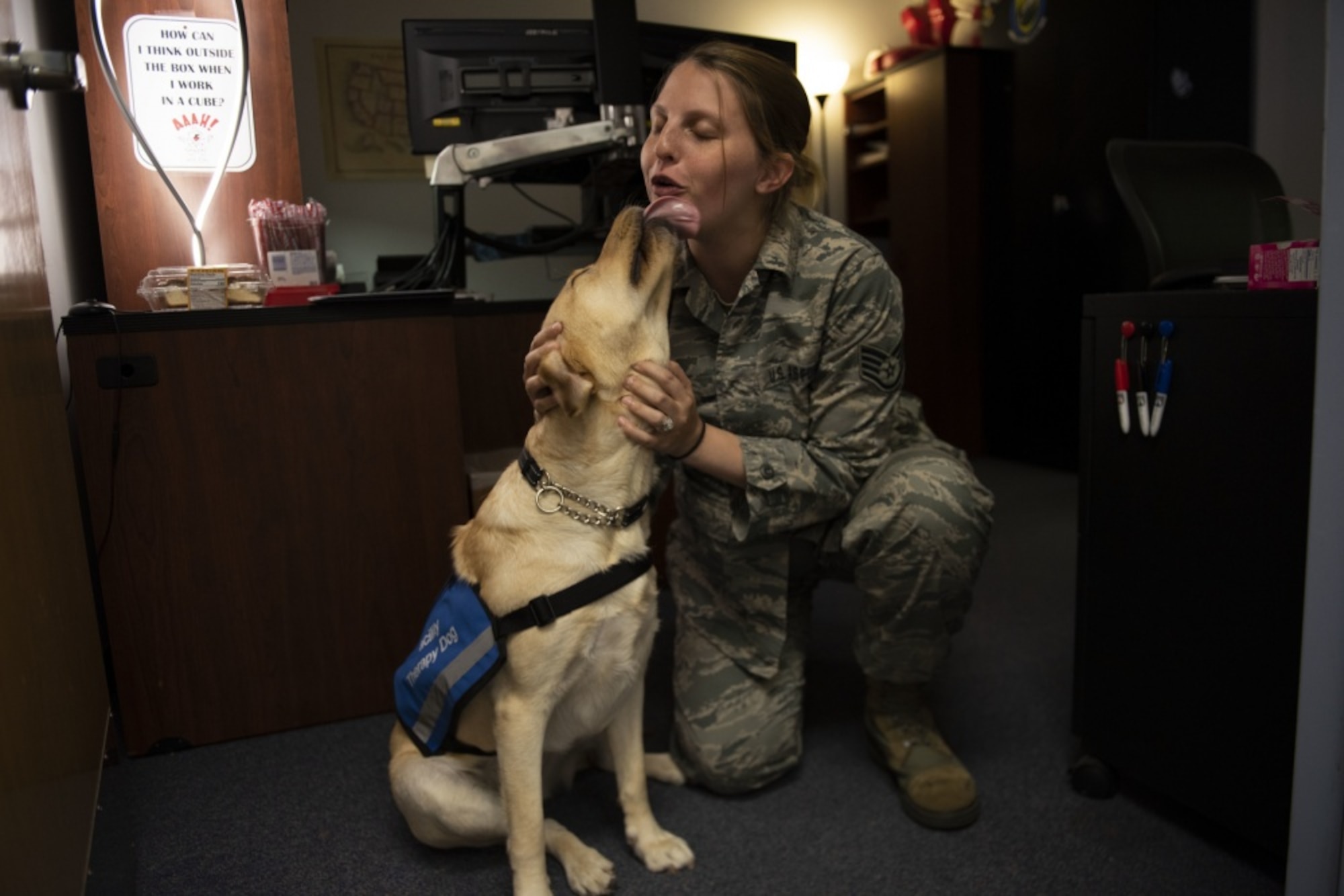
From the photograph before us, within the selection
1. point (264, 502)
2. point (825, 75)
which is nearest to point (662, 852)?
point (264, 502)

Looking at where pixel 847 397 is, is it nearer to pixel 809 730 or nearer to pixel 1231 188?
pixel 809 730

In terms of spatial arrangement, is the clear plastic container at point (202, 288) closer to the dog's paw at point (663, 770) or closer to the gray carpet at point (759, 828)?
the gray carpet at point (759, 828)

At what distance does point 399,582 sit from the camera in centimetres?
187

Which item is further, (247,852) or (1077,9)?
(1077,9)

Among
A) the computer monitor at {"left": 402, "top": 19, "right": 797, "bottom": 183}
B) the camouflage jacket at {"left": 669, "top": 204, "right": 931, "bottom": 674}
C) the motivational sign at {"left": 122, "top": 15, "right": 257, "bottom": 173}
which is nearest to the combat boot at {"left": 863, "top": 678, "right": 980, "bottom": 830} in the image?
the camouflage jacket at {"left": 669, "top": 204, "right": 931, "bottom": 674}

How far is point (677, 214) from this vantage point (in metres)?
1.41

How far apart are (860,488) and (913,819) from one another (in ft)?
1.79

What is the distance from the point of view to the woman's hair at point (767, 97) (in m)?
1.46

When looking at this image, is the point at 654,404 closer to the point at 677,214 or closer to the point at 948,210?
the point at 677,214

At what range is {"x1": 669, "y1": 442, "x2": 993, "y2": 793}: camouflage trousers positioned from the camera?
1514mm

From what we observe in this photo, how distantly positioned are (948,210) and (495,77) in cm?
286

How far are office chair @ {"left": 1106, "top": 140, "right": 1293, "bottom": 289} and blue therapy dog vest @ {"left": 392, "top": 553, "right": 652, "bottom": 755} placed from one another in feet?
5.55

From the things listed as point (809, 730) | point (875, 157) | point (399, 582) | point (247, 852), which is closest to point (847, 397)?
point (809, 730)

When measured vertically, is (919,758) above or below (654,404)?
below
